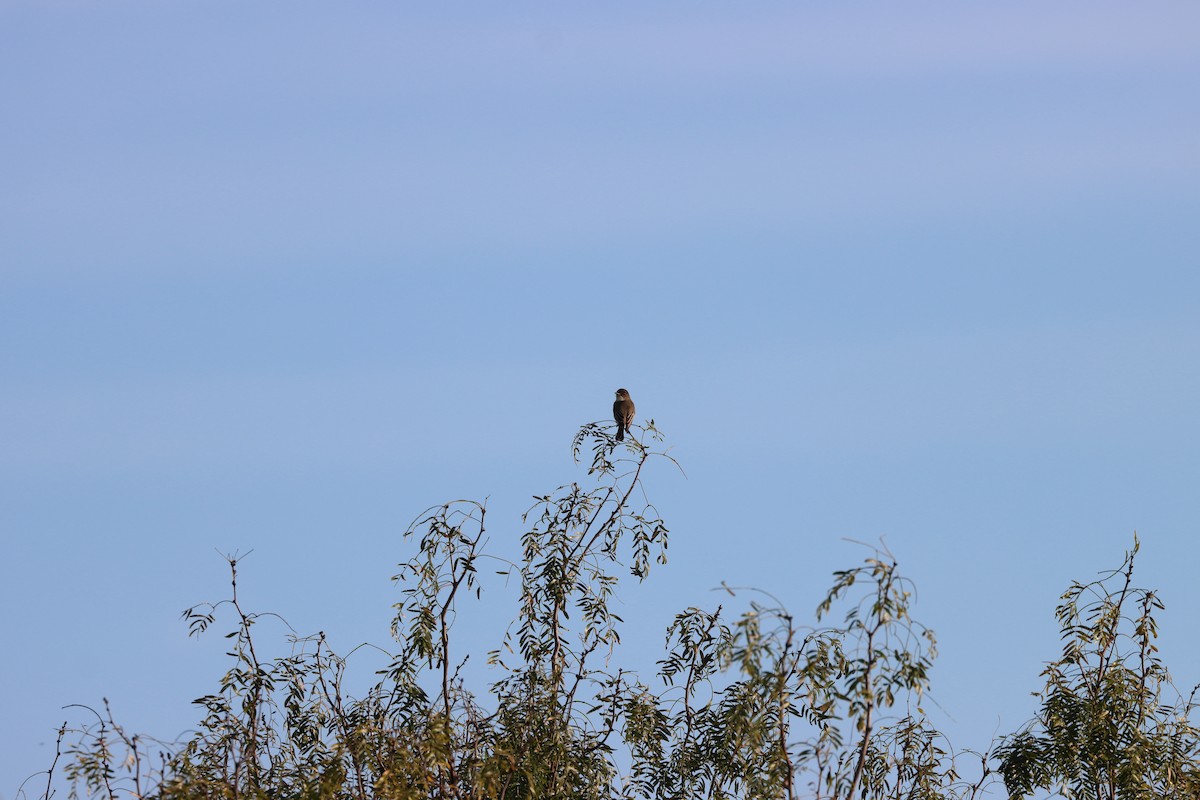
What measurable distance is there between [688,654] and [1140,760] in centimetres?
301

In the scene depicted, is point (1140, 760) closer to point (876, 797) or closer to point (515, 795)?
point (876, 797)

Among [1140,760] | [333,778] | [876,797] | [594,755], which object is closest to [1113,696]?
[1140,760]

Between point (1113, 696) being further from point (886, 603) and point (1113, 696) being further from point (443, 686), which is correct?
point (443, 686)

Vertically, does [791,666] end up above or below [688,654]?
below

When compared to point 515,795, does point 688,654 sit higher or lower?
higher

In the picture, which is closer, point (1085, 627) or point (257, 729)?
point (257, 729)

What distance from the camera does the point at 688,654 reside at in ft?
35.9

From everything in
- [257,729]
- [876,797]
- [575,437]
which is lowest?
[876,797]

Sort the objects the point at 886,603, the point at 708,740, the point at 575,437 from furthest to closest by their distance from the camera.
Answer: the point at 575,437 < the point at 708,740 < the point at 886,603

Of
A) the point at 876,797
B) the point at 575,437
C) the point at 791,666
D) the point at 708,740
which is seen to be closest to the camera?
the point at 791,666

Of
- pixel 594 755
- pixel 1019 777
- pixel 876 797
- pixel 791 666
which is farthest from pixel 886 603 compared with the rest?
pixel 1019 777

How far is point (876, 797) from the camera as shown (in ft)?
32.1

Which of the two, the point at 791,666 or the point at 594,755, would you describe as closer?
the point at 791,666

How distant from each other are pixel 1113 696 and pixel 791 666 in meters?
3.19
